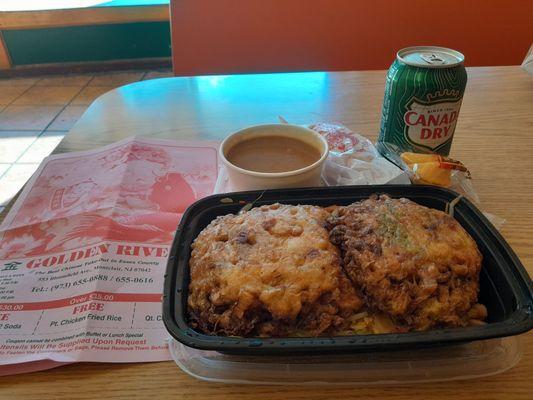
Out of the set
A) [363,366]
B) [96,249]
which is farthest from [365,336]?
[96,249]

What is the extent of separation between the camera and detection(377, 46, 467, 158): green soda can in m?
0.78

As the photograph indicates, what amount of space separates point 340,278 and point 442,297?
0.44ft

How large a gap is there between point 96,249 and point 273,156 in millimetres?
380

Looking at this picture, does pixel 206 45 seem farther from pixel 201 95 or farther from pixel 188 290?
pixel 188 290

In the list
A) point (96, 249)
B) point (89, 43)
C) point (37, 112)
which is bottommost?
point (37, 112)

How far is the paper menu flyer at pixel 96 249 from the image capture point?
63 centimetres

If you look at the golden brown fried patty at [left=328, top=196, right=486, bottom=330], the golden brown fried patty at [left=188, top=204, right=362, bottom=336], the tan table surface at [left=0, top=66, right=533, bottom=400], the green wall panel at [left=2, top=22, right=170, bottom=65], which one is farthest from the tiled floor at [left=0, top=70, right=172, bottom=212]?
the golden brown fried patty at [left=328, top=196, right=486, bottom=330]

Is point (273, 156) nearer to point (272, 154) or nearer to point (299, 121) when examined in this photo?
point (272, 154)

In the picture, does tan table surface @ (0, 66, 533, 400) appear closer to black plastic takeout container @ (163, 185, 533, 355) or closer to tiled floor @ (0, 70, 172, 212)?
black plastic takeout container @ (163, 185, 533, 355)

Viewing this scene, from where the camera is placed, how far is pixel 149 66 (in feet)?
10.9

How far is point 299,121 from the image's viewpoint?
117 cm

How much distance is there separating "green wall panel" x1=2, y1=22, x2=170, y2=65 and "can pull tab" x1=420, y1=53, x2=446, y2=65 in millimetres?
2743

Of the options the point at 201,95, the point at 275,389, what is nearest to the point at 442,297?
the point at 275,389

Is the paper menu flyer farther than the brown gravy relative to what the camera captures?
No
